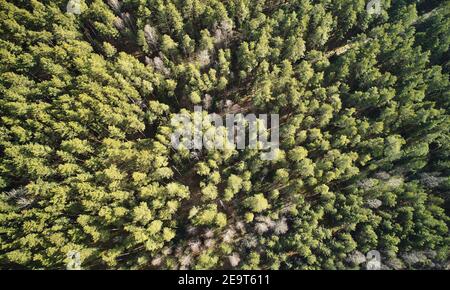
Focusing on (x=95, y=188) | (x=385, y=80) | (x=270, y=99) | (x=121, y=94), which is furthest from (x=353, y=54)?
(x=95, y=188)

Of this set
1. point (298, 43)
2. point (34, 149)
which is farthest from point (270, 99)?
point (34, 149)

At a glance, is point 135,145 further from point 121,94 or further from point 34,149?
point 34,149
